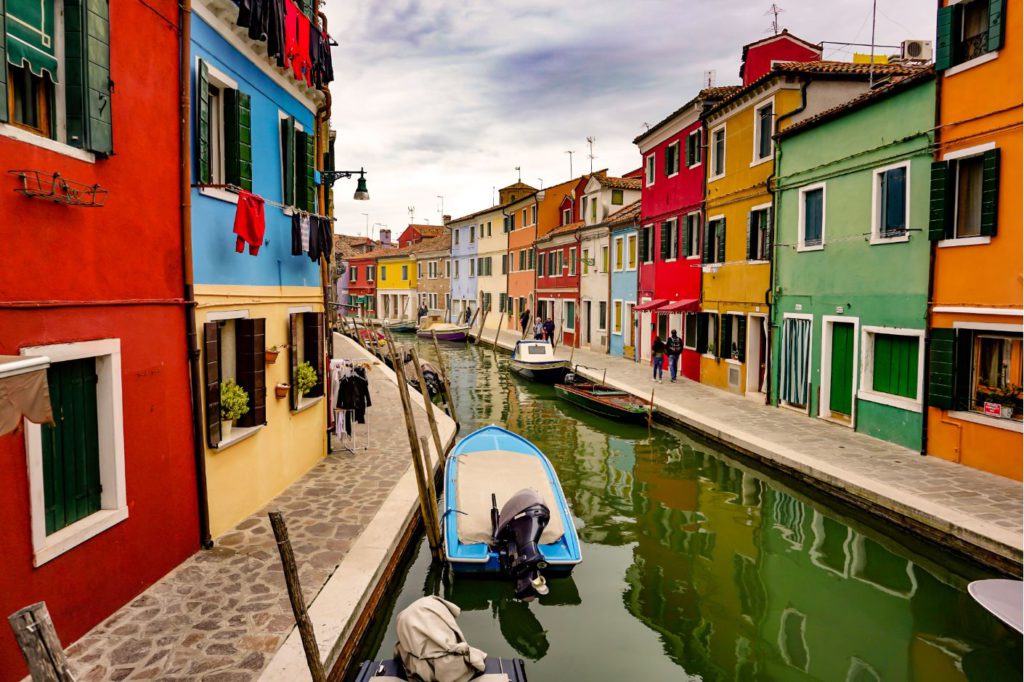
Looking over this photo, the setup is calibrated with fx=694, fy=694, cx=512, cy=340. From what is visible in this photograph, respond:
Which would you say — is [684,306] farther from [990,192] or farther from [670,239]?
[990,192]

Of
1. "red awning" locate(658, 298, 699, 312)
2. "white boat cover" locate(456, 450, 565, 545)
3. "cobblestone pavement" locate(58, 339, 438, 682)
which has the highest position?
"red awning" locate(658, 298, 699, 312)

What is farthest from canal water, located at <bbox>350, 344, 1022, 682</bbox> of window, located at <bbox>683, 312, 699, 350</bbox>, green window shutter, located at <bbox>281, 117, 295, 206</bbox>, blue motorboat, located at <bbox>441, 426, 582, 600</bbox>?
window, located at <bbox>683, 312, 699, 350</bbox>

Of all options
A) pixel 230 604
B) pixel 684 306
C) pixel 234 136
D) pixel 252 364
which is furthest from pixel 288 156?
pixel 684 306

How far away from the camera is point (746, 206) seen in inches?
758

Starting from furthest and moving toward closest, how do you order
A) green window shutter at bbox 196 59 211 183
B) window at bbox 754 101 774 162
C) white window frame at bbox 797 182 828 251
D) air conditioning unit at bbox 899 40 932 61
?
window at bbox 754 101 774 162 → air conditioning unit at bbox 899 40 932 61 → white window frame at bbox 797 182 828 251 → green window shutter at bbox 196 59 211 183

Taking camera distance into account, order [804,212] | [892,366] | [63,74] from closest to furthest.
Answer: [63,74] → [892,366] → [804,212]

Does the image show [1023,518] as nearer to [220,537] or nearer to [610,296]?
[220,537]

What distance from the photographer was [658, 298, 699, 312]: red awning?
877 inches

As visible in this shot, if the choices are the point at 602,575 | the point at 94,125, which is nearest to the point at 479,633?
the point at 602,575

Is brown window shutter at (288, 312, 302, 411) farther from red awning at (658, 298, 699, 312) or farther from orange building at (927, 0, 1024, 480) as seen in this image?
red awning at (658, 298, 699, 312)

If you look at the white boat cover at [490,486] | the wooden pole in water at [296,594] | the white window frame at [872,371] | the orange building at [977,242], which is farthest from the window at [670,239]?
the wooden pole in water at [296,594]

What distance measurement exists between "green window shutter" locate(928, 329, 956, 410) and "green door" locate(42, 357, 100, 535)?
1256 centimetres

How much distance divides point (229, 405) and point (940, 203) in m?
11.9

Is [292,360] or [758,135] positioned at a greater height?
[758,135]
